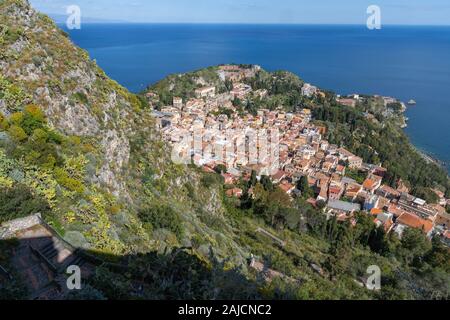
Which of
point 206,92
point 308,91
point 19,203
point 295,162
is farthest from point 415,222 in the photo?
point 308,91

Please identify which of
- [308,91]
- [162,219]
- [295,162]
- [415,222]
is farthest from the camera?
[308,91]

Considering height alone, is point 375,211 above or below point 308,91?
below

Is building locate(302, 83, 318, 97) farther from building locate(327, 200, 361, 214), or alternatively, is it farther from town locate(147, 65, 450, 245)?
building locate(327, 200, 361, 214)

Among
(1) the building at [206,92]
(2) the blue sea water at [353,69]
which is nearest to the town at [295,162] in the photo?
(1) the building at [206,92]

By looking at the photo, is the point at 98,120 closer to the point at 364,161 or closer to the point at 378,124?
the point at 364,161

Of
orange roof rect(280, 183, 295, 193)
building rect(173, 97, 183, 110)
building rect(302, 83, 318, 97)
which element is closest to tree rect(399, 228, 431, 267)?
orange roof rect(280, 183, 295, 193)

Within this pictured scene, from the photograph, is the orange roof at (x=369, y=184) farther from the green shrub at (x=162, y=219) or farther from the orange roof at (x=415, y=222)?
the green shrub at (x=162, y=219)

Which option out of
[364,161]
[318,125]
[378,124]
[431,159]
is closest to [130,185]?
[364,161]

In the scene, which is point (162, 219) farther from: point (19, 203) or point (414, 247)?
point (414, 247)
